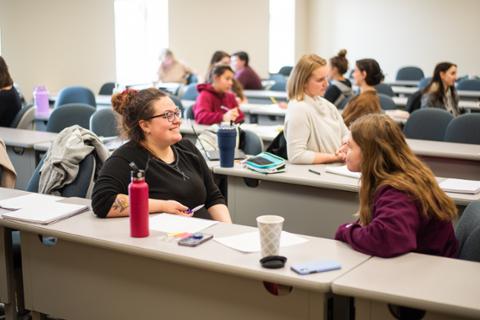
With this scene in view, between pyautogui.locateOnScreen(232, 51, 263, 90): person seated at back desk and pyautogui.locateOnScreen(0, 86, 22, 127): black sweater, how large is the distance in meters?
3.97

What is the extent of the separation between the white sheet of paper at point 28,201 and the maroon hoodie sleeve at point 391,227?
4.77 ft

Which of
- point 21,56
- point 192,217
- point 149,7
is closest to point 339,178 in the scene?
point 192,217

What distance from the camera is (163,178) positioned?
116 inches

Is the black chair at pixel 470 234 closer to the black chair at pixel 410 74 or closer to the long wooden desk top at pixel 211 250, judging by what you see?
the long wooden desk top at pixel 211 250

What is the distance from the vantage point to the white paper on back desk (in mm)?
2717

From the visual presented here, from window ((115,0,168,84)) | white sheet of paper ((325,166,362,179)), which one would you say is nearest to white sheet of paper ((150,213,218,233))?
white sheet of paper ((325,166,362,179))

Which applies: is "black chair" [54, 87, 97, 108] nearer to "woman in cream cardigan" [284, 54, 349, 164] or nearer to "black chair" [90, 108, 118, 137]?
"black chair" [90, 108, 118, 137]

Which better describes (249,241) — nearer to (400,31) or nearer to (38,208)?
(38,208)

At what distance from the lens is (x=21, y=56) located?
7.98 m

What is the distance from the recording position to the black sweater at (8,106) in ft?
18.7

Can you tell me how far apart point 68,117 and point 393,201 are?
367 centimetres

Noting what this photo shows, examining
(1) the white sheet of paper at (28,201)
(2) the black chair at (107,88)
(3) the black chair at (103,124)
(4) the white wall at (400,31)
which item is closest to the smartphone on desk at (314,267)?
(1) the white sheet of paper at (28,201)

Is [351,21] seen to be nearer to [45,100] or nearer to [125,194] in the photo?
[45,100]

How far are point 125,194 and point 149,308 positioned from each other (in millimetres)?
563
